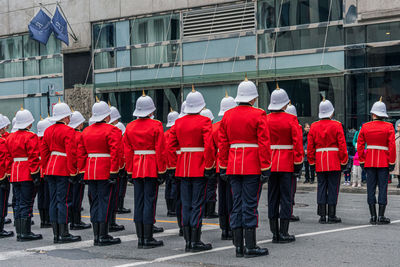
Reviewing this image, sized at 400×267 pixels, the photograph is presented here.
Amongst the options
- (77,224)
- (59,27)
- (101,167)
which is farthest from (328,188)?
(59,27)

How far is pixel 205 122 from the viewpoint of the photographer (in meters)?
9.68

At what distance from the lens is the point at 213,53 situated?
88.5 feet

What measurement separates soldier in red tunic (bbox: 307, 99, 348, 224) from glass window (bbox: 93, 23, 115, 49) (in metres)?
19.3

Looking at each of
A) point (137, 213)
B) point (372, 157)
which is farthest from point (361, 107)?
point (137, 213)

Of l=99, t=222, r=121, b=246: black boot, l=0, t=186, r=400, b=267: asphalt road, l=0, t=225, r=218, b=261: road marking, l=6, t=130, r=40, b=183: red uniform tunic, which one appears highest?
l=6, t=130, r=40, b=183: red uniform tunic

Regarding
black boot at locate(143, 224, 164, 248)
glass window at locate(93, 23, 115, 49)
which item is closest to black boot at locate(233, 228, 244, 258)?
black boot at locate(143, 224, 164, 248)

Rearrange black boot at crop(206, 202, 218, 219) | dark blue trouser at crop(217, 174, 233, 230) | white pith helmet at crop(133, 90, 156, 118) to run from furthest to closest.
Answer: black boot at crop(206, 202, 218, 219) → dark blue trouser at crop(217, 174, 233, 230) → white pith helmet at crop(133, 90, 156, 118)

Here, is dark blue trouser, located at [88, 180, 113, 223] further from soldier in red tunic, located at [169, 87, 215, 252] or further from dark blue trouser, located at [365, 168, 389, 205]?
dark blue trouser, located at [365, 168, 389, 205]

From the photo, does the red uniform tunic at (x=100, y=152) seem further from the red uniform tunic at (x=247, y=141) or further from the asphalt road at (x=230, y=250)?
the red uniform tunic at (x=247, y=141)

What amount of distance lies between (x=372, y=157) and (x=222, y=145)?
4212 millimetres

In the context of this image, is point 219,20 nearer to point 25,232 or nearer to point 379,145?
point 379,145

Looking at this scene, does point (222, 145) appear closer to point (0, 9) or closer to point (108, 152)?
point (108, 152)

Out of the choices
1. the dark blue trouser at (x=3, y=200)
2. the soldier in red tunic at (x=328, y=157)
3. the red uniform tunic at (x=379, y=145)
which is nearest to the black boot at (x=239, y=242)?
the soldier in red tunic at (x=328, y=157)

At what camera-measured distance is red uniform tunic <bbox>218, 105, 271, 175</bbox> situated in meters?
8.88
